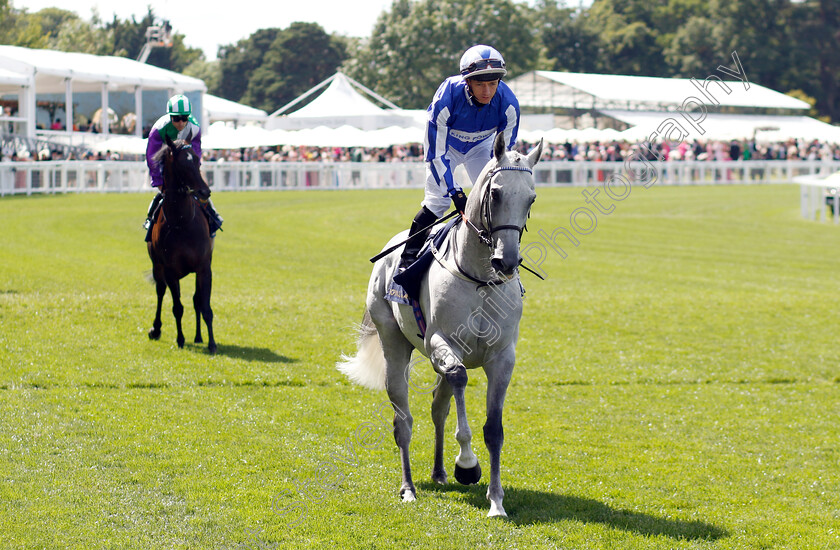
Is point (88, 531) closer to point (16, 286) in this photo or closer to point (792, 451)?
point (792, 451)

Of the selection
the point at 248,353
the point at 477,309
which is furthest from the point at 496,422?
the point at 248,353

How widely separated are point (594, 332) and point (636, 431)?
5.17 metres

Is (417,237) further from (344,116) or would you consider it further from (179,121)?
(344,116)

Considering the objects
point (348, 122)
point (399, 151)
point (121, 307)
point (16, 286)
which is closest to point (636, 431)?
point (121, 307)

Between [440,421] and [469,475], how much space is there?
61 centimetres

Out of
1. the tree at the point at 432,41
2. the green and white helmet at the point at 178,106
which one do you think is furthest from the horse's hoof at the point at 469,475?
the tree at the point at 432,41

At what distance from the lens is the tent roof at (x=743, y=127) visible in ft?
156

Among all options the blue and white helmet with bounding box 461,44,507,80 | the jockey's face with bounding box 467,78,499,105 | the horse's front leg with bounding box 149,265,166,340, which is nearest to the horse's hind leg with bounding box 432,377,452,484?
the jockey's face with bounding box 467,78,499,105

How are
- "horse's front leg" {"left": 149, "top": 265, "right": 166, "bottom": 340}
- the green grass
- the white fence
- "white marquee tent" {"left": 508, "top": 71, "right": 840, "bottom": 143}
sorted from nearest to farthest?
the green grass < "horse's front leg" {"left": 149, "top": 265, "right": 166, "bottom": 340} < the white fence < "white marquee tent" {"left": 508, "top": 71, "right": 840, "bottom": 143}

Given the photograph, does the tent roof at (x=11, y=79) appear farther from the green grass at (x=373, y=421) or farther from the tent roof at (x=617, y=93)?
the tent roof at (x=617, y=93)

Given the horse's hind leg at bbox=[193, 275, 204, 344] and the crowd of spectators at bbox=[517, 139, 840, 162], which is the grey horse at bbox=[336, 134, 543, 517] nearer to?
the horse's hind leg at bbox=[193, 275, 204, 344]

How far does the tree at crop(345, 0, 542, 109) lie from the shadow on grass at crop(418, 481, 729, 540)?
252 ft

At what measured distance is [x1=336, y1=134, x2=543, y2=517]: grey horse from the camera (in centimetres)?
584

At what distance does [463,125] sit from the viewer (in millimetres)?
6867
